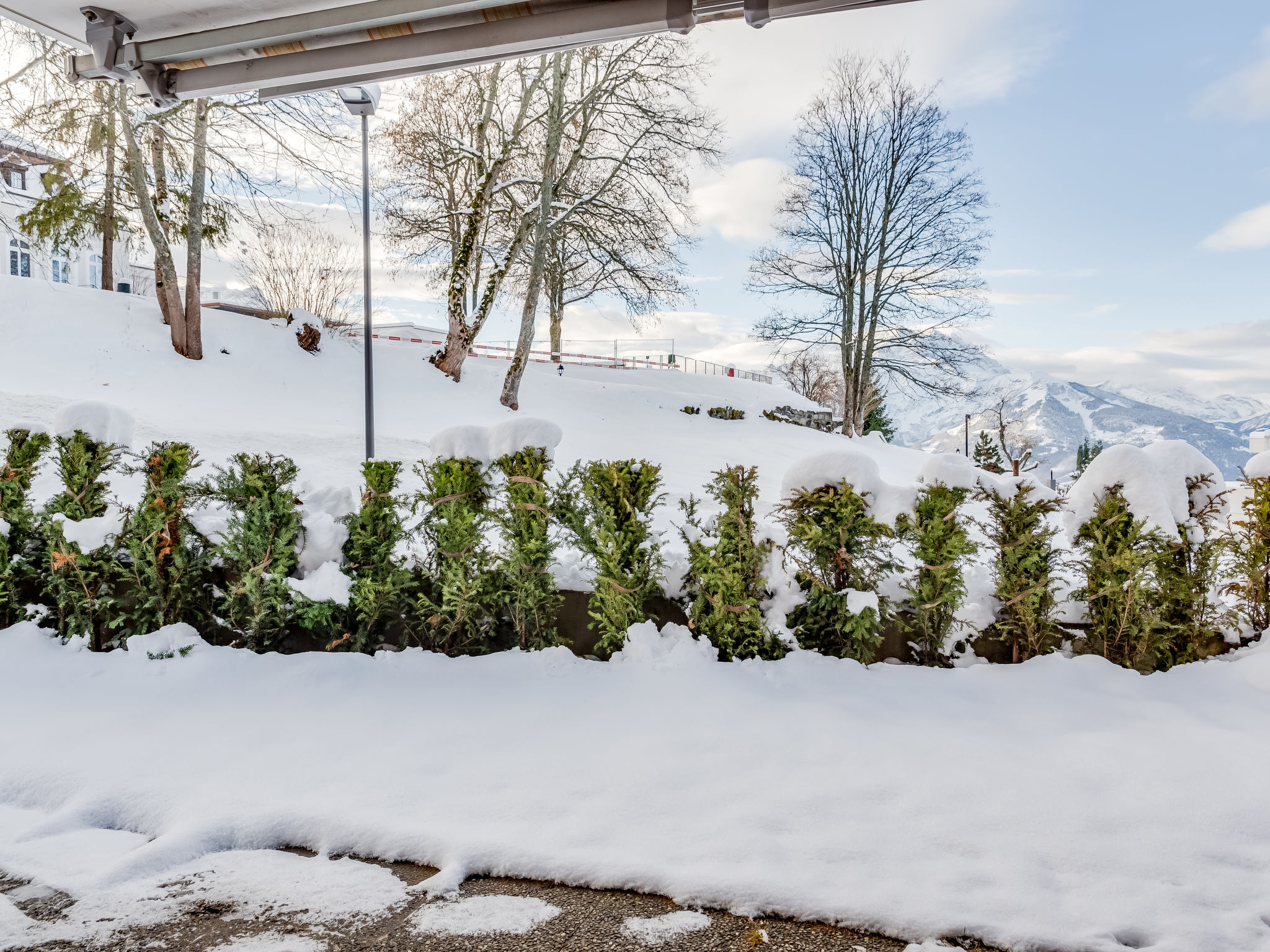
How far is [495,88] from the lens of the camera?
14.2 meters

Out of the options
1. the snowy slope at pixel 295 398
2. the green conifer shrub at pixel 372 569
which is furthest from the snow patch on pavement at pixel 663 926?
the snowy slope at pixel 295 398

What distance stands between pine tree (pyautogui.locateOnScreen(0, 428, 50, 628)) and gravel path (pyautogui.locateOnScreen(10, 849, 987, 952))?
8.82ft

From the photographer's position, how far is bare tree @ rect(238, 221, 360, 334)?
19281mm

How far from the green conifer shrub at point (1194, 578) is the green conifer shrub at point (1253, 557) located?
0.23 feet

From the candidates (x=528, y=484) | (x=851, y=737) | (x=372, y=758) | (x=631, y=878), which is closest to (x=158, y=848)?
(x=372, y=758)

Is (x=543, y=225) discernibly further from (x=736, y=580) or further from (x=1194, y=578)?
(x=1194, y=578)

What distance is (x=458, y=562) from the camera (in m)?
3.48

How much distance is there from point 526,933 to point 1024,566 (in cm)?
277

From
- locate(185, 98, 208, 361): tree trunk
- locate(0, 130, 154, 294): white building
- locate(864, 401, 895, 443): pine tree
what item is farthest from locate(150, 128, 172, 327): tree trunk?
locate(864, 401, 895, 443): pine tree

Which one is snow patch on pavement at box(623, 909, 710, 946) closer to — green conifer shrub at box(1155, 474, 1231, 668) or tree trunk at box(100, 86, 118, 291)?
green conifer shrub at box(1155, 474, 1231, 668)

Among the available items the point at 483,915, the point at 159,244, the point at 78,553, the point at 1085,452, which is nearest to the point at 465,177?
the point at 159,244

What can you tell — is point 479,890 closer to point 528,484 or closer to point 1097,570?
point 528,484

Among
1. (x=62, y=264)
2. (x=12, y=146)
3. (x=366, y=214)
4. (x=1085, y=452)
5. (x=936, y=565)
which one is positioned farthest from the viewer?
(x=62, y=264)

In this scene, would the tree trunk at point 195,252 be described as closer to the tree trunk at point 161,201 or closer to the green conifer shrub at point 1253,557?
the tree trunk at point 161,201
